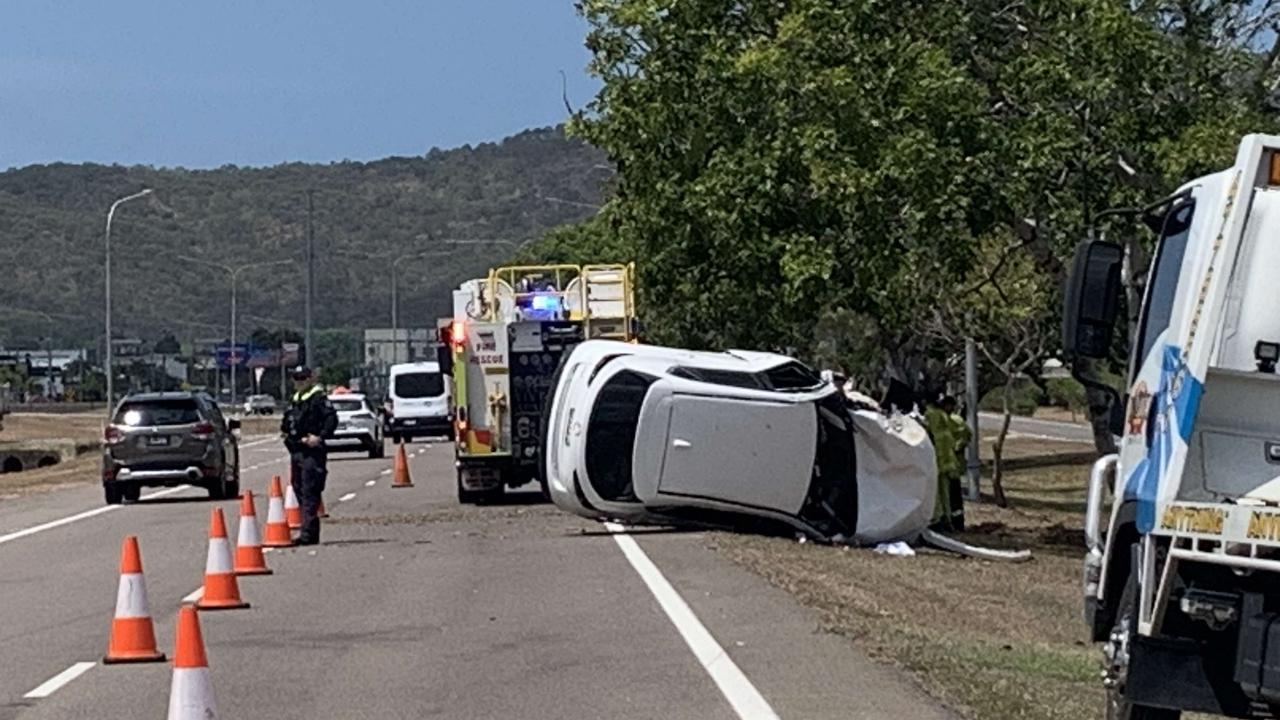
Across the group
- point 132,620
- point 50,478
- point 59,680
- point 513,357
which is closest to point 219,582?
point 132,620

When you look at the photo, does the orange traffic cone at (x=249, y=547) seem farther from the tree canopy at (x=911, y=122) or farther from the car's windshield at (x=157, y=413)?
the car's windshield at (x=157, y=413)

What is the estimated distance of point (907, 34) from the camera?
23859 millimetres

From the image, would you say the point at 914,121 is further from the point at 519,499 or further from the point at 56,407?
the point at 56,407

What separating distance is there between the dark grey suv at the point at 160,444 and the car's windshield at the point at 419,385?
103ft

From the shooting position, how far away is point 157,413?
33.5 m

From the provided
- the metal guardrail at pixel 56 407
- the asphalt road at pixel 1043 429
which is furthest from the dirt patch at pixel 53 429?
the asphalt road at pixel 1043 429

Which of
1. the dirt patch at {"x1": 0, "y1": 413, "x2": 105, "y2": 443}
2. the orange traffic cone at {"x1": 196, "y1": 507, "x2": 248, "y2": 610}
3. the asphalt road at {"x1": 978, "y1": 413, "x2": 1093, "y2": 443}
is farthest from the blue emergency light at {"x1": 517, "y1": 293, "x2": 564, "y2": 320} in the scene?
the dirt patch at {"x1": 0, "y1": 413, "x2": 105, "y2": 443}

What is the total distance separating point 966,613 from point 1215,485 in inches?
350

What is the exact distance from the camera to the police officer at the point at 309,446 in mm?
23188

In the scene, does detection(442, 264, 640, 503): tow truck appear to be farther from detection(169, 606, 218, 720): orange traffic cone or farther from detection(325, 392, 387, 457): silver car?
detection(325, 392, 387, 457): silver car

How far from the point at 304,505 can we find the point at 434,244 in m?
168

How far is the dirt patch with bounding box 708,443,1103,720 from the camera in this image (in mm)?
12539

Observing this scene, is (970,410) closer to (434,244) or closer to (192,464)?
(192,464)

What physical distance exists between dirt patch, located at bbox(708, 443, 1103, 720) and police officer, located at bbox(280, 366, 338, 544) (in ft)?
13.5
